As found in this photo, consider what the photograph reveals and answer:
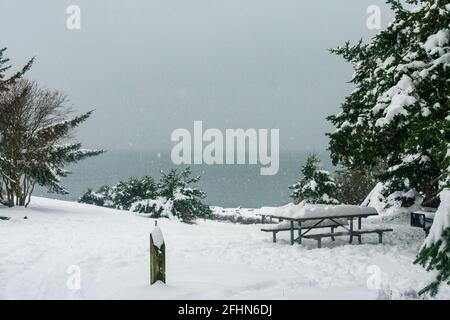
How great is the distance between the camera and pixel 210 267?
9758 millimetres

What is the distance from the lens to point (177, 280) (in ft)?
27.7

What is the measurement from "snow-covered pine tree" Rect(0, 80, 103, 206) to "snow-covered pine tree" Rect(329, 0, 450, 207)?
16.2 m

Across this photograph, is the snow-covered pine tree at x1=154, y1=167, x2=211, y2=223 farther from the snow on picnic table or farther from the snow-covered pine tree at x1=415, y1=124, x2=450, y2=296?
the snow-covered pine tree at x1=415, y1=124, x2=450, y2=296

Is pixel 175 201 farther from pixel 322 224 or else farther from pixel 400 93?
pixel 400 93

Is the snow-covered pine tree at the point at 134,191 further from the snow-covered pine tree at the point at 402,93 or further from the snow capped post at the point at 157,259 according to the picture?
the snow capped post at the point at 157,259

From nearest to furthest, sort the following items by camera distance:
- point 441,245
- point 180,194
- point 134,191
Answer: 1. point 441,245
2. point 180,194
3. point 134,191

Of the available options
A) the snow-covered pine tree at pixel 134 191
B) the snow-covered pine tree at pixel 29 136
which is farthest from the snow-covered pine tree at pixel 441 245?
the snow-covered pine tree at pixel 134 191

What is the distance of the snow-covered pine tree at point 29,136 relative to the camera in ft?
76.0

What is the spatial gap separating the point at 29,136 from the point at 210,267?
1796 cm

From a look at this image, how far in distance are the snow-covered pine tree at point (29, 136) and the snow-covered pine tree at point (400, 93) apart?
16.2 meters

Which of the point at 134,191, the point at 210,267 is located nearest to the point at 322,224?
the point at 210,267

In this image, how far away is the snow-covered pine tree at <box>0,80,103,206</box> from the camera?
2317 cm

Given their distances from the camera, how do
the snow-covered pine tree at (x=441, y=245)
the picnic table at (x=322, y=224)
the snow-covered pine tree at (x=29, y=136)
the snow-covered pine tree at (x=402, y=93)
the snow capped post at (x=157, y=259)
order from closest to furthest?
the snow-covered pine tree at (x=441, y=245) → the snow capped post at (x=157, y=259) → the snow-covered pine tree at (x=402, y=93) → the picnic table at (x=322, y=224) → the snow-covered pine tree at (x=29, y=136)
